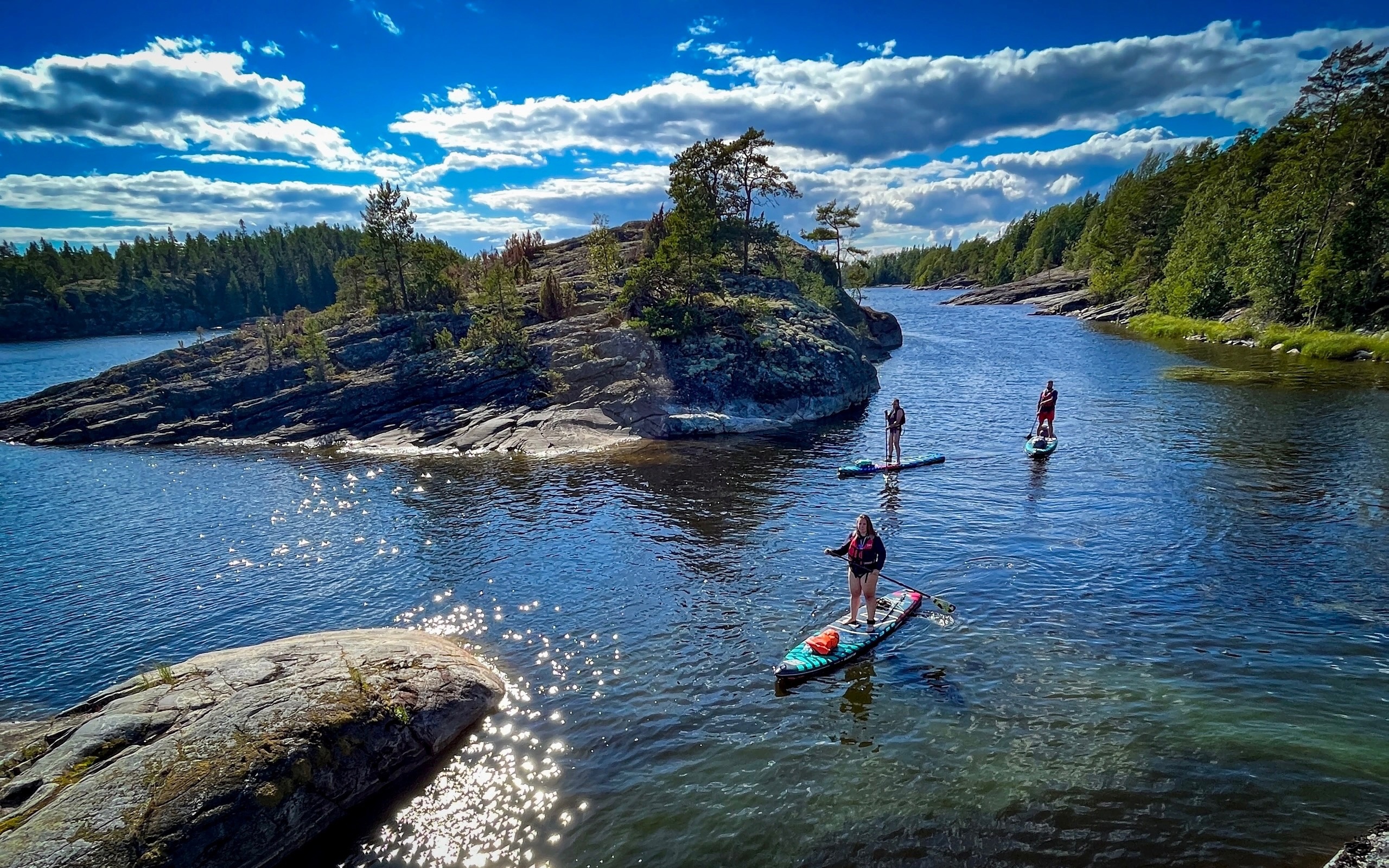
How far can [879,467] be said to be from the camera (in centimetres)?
2988

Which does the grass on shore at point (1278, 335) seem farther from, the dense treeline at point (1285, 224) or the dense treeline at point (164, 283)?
the dense treeline at point (164, 283)

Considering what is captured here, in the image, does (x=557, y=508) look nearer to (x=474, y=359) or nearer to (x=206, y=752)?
(x=206, y=752)

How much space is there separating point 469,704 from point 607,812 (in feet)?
13.9

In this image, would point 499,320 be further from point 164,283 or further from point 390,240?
point 164,283

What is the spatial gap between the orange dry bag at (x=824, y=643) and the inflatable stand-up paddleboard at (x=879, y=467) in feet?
50.0

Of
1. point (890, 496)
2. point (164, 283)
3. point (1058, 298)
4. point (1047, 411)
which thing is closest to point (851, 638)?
point (890, 496)

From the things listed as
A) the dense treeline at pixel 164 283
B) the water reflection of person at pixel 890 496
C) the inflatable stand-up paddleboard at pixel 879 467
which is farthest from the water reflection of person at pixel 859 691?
the dense treeline at pixel 164 283

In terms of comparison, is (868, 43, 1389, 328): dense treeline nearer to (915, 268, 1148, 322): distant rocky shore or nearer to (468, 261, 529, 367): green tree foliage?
(915, 268, 1148, 322): distant rocky shore

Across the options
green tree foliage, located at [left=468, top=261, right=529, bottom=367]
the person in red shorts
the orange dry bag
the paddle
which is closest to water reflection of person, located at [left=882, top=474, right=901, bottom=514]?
the paddle

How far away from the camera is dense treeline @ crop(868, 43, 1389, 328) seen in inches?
2136

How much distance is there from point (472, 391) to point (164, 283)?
518 feet

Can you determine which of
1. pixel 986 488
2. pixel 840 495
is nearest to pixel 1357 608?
pixel 986 488

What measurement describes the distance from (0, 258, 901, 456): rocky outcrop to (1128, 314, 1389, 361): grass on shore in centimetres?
3783

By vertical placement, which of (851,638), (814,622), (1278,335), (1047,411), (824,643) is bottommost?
(814,622)
